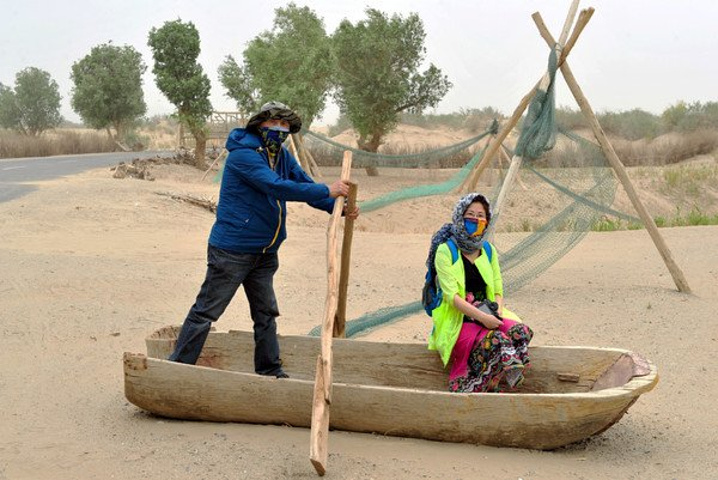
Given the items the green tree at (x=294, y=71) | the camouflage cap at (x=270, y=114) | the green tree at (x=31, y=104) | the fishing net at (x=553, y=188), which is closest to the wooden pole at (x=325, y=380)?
the camouflage cap at (x=270, y=114)

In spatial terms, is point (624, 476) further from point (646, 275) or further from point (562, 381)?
point (646, 275)

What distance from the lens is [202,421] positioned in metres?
4.54

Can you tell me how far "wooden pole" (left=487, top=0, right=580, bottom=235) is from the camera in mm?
7473

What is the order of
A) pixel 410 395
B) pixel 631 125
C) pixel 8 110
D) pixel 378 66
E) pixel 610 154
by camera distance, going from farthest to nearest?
1. pixel 8 110
2. pixel 631 125
3. pixel 378 66
4. pixel 610 154
5. pixel 410 395

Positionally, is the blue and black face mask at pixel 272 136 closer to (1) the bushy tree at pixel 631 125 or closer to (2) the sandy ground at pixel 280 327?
(2) the sandy ground at pixel 280 327

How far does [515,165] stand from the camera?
760cm

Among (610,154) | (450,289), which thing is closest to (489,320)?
(450,289)

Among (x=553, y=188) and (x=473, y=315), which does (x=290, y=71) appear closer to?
(x=553, y=188)

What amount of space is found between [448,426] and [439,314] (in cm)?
73

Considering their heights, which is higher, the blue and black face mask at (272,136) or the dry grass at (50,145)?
the blue and black face mask at (272,136)

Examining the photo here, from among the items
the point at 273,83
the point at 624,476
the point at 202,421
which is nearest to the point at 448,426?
the point at 624,476

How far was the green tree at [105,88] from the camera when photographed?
147 ft

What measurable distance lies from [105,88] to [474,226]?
43.8m

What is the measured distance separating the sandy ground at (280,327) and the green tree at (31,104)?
4706 centimetres
